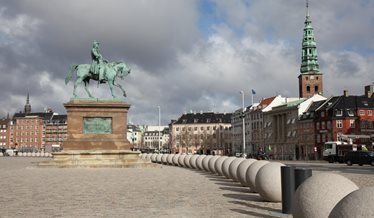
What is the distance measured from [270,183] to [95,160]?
79.9ft

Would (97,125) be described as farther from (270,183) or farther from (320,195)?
(320,195)

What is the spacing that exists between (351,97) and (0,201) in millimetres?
93726

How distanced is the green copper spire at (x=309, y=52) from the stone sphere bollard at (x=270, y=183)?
131585mm

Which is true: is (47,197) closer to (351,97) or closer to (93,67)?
(93,67)

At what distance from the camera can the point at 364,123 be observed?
318 feet

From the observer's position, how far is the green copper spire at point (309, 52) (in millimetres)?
142125

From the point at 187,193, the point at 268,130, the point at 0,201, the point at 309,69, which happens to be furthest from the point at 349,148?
the point at 309,69

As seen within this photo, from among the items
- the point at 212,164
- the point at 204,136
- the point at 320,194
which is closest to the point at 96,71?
the point at 212,164

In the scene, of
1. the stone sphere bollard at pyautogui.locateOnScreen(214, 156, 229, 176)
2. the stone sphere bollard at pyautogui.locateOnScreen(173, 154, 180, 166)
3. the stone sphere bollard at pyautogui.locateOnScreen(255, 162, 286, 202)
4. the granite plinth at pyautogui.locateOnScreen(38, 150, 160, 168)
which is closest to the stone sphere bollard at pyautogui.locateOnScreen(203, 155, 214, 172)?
the stone sphere bollard at pyautogui.locateOnScreen(214, 156, 229, 176)

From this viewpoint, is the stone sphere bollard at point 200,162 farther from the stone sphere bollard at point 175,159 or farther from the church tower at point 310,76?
the church tower at point 310,76

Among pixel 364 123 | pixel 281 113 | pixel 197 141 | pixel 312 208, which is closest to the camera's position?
pixel 312 208

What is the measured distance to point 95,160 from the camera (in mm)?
37688

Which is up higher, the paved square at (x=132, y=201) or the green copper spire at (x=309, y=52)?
the green copper spire at (x=309, y=52)

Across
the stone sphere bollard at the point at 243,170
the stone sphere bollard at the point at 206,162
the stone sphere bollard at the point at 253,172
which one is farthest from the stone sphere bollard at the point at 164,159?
the stone sphere bollard at the point at 253,172
